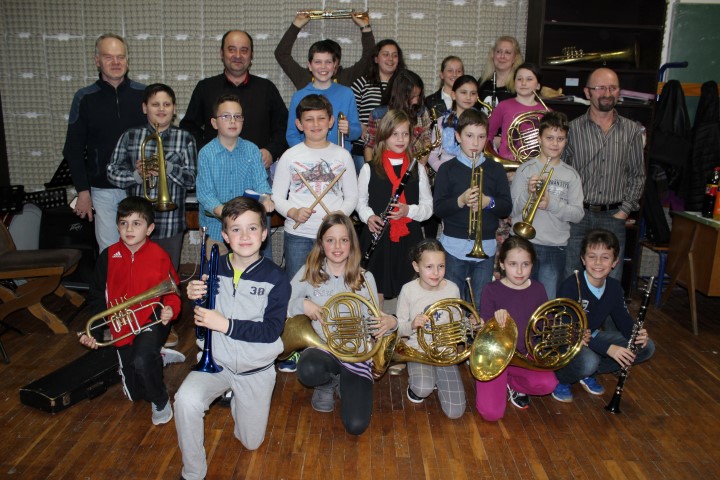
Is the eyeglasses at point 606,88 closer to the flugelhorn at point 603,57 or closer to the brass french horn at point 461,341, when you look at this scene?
the flugelhorn at point 603,57

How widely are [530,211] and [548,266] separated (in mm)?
453

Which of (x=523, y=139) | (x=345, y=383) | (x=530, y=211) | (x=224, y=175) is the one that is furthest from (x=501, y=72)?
(x=345, y=383)

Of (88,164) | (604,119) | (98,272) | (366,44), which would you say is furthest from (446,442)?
(366,44)

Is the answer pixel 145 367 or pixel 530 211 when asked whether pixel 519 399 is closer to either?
pixel 530 211

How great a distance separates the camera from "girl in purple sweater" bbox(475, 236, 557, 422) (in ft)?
12.0

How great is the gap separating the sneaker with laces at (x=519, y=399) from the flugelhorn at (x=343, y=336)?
83 centimetres

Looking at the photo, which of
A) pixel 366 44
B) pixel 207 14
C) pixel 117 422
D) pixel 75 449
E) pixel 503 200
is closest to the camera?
pixel 75 449

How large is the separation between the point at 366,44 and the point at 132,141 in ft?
7.76

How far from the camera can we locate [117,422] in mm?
3469

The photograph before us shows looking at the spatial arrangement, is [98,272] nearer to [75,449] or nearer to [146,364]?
[146,364]

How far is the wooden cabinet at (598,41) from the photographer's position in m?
5.49

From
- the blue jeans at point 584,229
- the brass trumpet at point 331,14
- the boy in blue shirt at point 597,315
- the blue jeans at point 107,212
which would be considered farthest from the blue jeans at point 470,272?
the brass trumpet at point 331,14

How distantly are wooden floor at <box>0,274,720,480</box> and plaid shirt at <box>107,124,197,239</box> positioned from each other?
1086mm

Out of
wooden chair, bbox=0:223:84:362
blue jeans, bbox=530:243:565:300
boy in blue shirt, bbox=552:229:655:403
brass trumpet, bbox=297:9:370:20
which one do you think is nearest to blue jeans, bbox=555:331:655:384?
boy in blue shirt, bbox=552:229:655:403
